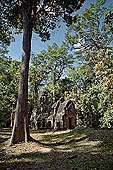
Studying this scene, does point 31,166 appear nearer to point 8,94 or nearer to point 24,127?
point 24,127

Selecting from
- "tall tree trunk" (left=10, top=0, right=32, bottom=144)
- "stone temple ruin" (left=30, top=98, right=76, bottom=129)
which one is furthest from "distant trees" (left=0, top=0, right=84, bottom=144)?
"stone temple ruin" (left=30, top=98, right=76, bottom=129)

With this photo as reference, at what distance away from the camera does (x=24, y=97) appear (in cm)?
1030

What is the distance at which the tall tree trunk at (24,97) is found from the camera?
31.7 ft

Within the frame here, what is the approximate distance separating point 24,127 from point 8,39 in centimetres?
886

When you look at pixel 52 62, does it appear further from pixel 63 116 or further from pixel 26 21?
pixel 26 21

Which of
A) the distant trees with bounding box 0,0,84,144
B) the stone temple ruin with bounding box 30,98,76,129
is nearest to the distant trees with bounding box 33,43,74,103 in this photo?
the stone temple ruin with bounding box 30,98,76,129

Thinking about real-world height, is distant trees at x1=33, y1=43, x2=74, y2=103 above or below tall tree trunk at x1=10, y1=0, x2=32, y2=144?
above

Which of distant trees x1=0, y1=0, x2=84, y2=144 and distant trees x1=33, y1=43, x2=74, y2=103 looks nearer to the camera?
distant trees x1=0, y1=0, x2=84, y2=144

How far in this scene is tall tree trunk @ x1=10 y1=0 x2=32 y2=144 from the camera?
31.7 feet

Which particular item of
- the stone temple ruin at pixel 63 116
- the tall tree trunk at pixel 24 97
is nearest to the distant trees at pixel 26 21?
the tall tree trunk at pixel 24 97

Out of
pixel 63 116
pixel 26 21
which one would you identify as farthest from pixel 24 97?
pixel 63 116

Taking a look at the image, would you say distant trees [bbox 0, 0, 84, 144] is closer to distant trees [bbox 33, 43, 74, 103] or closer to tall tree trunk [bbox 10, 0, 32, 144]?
tall tree trunk [bbox 10, 0, 32, 144]

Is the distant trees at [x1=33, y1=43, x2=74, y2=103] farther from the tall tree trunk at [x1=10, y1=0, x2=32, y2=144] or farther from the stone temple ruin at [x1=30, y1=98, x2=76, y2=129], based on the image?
the tall tree trunk at [x1=10, y1=0, x2=32, y2=144]

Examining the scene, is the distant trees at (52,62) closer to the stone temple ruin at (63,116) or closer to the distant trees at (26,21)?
the stone temple ruin at (63,116)
